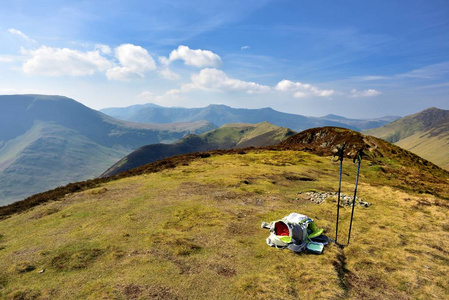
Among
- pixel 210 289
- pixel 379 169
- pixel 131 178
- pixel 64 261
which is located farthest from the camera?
pixel 379 169

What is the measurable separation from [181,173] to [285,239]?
23.5 meters

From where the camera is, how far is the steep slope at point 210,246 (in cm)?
1185

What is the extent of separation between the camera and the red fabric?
1618 cm

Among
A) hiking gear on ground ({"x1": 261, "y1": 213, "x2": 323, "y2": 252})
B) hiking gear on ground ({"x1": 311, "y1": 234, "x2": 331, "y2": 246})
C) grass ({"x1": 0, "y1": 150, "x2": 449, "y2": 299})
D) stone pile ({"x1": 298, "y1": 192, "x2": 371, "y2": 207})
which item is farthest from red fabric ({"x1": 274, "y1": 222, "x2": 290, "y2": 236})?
stone pile ({"x1": 298, "y1": 192, "x2": 371, "y2": 207})

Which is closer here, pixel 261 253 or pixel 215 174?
pixel 261 253

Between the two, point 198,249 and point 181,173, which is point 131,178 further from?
point 198,249

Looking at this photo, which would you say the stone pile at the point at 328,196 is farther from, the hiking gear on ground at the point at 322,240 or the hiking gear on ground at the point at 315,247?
the hiking gear on ground at the point at 315,247

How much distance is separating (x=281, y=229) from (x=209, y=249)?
5368mm

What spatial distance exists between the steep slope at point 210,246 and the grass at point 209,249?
0.07m

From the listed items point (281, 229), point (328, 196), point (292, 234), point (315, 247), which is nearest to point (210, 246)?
point (281, 229)

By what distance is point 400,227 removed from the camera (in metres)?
19.9

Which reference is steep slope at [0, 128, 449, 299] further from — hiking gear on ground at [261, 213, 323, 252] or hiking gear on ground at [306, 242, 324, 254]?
hiking gear on ground at [261, 213, 323, 252]

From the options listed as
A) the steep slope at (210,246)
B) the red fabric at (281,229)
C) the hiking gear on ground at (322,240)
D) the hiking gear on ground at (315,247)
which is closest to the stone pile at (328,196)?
the steep slope at (210,246)

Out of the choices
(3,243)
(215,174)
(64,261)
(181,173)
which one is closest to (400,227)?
(215,174)
